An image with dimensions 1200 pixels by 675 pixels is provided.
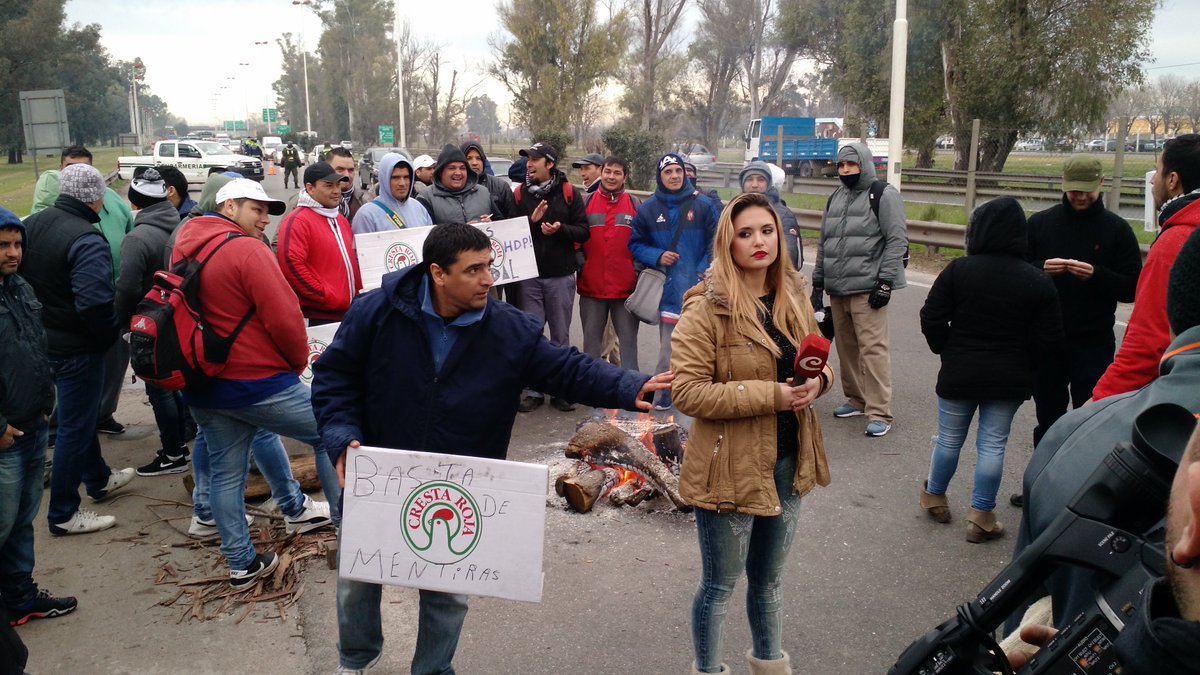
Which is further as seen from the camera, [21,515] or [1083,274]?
[1083,274]

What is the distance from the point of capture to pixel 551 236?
25.8ft

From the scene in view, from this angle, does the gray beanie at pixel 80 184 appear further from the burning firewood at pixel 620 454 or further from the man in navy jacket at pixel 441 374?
the burning firewood at pixel 620 454

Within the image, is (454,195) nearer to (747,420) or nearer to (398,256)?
(398,256)

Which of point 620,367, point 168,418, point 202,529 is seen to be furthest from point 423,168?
point 620,367

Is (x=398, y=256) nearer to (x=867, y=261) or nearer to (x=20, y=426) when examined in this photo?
(x=20, y=426)

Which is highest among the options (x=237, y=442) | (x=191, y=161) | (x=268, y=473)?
(x=191, y=161)

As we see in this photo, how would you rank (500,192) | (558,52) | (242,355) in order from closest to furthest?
(242,355) < (500,192) < (558,52)

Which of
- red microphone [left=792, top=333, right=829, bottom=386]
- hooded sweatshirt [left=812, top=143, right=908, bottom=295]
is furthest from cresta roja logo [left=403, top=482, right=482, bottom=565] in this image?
hooded sweatshirt [left=812, top=143, right=908, bottom=295]

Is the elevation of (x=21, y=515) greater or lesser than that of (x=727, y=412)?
lesser

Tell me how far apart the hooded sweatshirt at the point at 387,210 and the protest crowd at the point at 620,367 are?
0.10ft

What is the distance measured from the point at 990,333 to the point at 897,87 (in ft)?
38.3

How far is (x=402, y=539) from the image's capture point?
123 inches

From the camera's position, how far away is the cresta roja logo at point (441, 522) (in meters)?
3.04

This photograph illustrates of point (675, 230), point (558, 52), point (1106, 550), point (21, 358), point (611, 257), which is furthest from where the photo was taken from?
point (558, 52)
